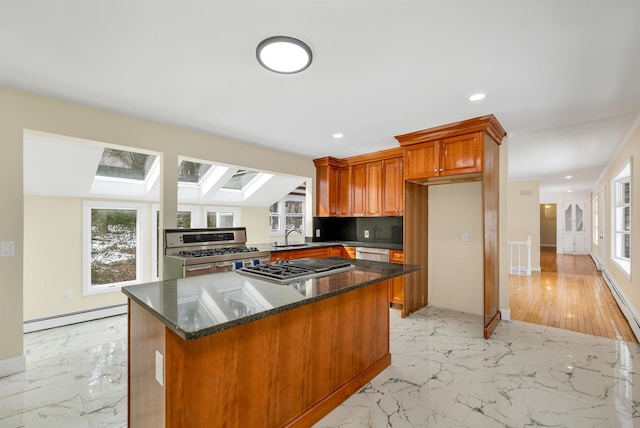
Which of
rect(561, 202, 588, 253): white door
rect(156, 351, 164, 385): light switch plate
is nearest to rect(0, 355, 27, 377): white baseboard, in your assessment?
rect(156, 351, 164, 385): light switch plate

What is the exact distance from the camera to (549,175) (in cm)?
682

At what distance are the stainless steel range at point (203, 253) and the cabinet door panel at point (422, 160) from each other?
2080 mm

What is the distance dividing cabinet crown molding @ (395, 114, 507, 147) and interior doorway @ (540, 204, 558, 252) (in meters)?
11.5

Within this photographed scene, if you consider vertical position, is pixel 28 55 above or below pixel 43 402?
above

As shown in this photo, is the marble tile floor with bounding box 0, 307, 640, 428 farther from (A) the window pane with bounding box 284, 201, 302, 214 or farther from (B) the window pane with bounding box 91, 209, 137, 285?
(A) the window pane with bounding box 284, 201, 302, 214

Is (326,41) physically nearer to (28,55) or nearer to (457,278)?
(28,55)

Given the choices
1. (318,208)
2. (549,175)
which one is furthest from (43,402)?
(549,175)

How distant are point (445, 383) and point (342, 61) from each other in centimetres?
250

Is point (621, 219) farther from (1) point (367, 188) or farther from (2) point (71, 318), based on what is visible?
(2) point (71, 318)

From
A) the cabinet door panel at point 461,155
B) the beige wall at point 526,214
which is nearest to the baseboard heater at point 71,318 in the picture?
the cabinet door panel at point 461,155

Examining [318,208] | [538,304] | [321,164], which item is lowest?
[538,304]

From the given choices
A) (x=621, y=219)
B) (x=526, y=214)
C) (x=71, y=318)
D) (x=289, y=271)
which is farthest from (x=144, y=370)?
(x=526, y=214)

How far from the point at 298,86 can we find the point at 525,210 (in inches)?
297

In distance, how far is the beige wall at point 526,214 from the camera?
747 cm
